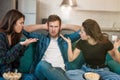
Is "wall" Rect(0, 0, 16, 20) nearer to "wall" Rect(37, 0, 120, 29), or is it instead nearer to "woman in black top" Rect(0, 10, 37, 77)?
"wall" Rect(37, 0, 120, 29)

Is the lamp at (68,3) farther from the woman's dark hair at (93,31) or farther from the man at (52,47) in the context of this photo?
the woman's dark hair at (93,31)

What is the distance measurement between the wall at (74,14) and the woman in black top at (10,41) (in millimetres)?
2380

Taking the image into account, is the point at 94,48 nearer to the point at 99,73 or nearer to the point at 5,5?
the point at 99,73

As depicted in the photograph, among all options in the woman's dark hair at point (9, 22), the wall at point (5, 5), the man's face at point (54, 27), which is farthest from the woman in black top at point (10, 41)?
the wall at point (5, 5)

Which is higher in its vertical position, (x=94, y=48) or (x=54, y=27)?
(x=54, y=27)

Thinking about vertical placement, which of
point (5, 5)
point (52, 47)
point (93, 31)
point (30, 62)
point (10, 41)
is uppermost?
point (5, 5)

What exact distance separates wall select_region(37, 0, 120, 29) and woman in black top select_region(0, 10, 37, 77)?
238 centimetres

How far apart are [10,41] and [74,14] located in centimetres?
266

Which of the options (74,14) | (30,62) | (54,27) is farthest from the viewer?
(74,14)

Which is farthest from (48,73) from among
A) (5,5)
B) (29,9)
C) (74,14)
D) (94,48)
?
(74,14)

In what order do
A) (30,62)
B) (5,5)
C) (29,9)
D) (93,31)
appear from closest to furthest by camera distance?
(93,31) < (30,62) < (5,5) < (29,9)

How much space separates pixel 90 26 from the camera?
2305 mm

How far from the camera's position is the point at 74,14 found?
4691 mm

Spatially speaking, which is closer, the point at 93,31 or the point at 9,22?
the point at 9,22
